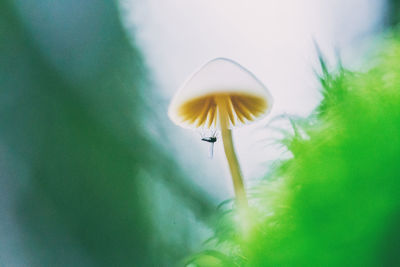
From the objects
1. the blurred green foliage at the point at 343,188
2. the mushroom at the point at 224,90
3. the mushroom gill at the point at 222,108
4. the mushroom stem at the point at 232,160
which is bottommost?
the blurred green foliage at the point at 343,188

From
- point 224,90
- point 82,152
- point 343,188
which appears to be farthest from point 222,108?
point 82,152

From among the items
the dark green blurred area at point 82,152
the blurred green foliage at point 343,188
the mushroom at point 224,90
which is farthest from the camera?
the dark green blurred area at point 82,152

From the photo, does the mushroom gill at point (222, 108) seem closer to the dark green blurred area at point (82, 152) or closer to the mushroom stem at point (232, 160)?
the mushroom stem at point (232, 160)

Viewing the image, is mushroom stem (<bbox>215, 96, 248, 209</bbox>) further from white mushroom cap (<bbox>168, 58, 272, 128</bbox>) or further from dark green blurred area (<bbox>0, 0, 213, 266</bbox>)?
dark green blurred area (<bbox>0, 0, 213, 266</bbox>)

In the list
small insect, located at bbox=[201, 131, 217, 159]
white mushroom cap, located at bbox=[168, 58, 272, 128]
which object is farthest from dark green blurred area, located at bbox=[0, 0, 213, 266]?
white mushroom cap, located at bbox=[168, 58, 272, 128]

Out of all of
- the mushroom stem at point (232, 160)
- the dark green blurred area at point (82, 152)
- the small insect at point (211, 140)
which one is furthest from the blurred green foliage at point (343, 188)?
the dark green blurred area at point (82, 152)
